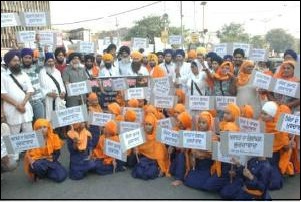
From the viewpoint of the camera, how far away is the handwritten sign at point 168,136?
4.98 meters

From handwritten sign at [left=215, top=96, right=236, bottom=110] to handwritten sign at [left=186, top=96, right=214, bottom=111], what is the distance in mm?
320

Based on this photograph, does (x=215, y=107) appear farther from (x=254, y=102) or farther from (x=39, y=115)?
(x=39, y=115)

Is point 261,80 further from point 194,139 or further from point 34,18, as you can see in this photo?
point 34,18

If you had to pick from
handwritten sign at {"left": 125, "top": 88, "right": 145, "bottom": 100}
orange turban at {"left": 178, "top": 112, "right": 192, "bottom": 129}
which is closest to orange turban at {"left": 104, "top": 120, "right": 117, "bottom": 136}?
orange turban at {"left": 178, "top": 112, "right": 192, "bottom": 129}

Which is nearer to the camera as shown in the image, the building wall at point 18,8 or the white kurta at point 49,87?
the white kurta at point 49,87

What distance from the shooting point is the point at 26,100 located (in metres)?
5.59

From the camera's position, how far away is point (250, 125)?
4.76 meters

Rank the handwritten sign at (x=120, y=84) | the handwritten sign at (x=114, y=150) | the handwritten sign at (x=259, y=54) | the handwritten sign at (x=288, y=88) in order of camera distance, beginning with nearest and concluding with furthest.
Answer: the handwritten sign at (x=114, y=150) → the handwritten sign at (x=288, y=88) → the handwritten sign at (x=120, y=84) → the handwritten sign at (x=259, y=54)

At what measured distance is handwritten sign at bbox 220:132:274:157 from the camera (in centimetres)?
400

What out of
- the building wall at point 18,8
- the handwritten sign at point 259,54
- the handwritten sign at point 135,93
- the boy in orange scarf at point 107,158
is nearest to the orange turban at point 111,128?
the boy in orange scarf at point 107,158

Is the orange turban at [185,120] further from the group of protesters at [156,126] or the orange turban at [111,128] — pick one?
the orange turban at [111,128]

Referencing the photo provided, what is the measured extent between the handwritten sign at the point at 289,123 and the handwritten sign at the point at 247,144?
65 cm

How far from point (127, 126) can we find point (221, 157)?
1.54 m

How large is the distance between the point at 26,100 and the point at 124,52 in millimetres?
2956
